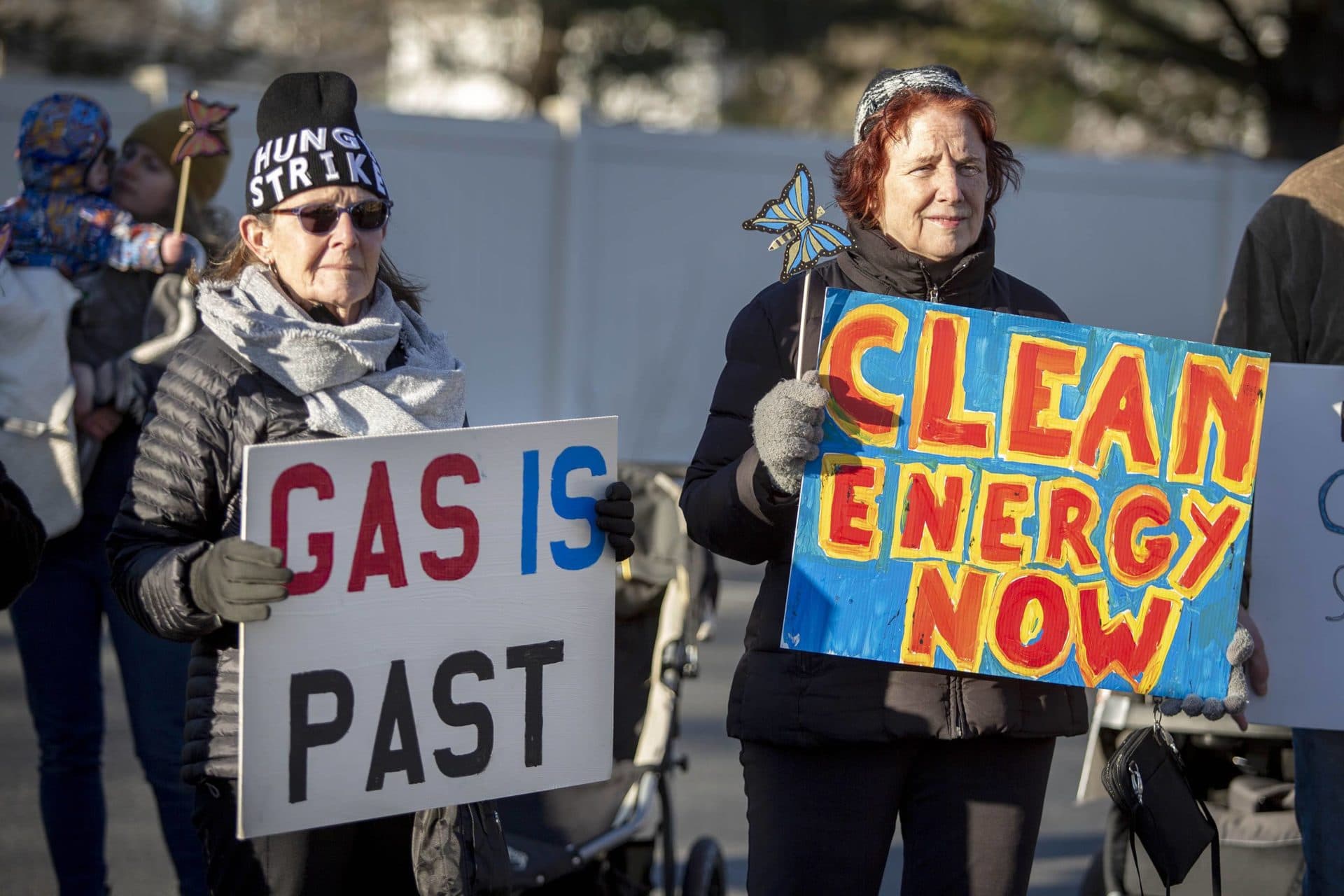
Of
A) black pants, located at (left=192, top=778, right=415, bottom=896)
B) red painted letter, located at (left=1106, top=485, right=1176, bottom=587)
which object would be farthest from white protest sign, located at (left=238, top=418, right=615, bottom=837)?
red painted letter, located at (left=1106, top=485, right=1176, bottom=587)

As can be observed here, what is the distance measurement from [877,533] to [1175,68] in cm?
1233

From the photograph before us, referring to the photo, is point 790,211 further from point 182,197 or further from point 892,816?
point 182,197

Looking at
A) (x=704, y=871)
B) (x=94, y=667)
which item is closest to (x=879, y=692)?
(x=704, y=871)

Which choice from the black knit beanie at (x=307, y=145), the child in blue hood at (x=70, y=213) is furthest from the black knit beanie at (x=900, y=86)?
the child in blue hood at (x=70, y=213)

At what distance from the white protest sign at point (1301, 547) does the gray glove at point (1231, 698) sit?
277mm

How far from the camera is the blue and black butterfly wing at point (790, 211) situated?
2.56 metres

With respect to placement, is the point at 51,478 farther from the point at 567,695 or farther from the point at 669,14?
the point at 669,14

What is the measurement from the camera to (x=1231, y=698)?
2643 mm

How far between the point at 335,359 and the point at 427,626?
0.46 m

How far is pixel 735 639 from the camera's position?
805cm

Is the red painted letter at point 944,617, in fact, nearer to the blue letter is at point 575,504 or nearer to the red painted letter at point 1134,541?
the red painted letter at point 1134,541

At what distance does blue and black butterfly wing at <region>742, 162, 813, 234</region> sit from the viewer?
256cm

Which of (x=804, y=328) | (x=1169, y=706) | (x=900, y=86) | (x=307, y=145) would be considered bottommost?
(x=1169, y=706)

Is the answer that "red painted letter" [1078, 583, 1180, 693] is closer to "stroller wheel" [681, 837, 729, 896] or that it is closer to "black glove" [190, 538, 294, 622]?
"black glove" [190, 538, 294, 622]
